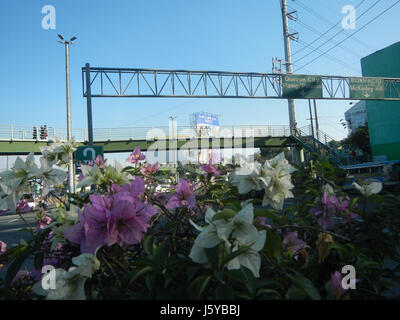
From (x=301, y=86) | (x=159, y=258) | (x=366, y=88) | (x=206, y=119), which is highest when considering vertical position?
(x=206, y=119)

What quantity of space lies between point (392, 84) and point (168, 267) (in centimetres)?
2226

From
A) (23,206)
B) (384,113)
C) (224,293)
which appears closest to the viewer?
(224,293)

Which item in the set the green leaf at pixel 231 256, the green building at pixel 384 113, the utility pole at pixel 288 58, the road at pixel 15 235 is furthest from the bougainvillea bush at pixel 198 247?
the green building at pixel 384 113

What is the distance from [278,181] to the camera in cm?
93

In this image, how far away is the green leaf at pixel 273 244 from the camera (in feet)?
2.26

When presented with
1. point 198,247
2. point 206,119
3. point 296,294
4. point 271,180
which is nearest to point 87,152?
point 271,180

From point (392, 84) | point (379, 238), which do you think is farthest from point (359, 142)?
point (379, 238)

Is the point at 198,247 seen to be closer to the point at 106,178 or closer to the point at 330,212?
the point at 106,178

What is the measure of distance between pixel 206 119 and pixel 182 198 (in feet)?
207

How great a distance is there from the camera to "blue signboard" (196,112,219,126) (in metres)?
61.3

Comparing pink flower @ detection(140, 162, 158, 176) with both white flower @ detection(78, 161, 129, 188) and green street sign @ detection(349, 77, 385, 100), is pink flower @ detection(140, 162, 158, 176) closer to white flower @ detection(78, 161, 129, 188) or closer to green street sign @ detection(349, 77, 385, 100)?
white flower @ detection(78, 161, 129, 188)

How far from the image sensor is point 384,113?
2152cm
